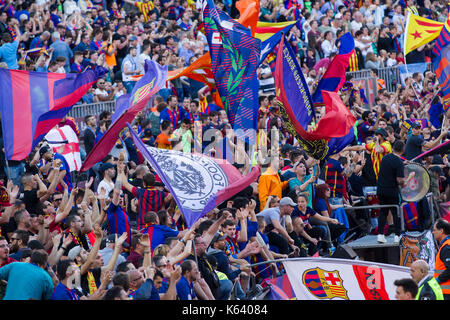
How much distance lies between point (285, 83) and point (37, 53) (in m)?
5.35

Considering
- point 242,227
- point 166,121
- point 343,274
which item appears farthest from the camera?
point 166,121

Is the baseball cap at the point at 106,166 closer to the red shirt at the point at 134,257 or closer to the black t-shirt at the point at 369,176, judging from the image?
the red shirt at the point at 134,257

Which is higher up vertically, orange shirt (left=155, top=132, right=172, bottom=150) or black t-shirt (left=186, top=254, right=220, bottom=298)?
black t-shirt (left=186, top=254, right=220, bottom=298)

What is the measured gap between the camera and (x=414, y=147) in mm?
16391

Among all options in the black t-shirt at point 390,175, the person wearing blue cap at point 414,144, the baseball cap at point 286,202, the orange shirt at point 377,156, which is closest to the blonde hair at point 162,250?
the baseball cap at point 286,202

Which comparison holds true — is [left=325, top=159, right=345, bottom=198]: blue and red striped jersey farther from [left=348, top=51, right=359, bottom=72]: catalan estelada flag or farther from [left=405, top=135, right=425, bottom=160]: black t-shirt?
[left=348, top=51, right=359, bottom=72]: catalan estelada flag

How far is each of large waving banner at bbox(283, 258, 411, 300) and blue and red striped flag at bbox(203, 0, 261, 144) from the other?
4732 mm

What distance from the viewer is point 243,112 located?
14445mm

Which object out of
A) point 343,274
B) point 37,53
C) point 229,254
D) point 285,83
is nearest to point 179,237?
point 229,254

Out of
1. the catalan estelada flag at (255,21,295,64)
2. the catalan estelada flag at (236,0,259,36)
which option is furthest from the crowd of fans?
the catalan estelada flag at (236,0,259,36)

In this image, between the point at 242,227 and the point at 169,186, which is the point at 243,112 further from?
the point at 169,186

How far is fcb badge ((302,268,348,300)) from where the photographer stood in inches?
385

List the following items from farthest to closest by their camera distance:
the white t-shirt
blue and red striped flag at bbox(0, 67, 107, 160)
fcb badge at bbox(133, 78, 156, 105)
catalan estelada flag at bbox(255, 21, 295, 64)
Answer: catalan estelada flag at bbox(255, 21, 295, 64), the white t-shirt, blue and red striped flag at bbox(0, 67, 107, 160), fcb badge at bbox(133, 78, 156, 105)

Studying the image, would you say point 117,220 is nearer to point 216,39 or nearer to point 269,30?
point 216,39
